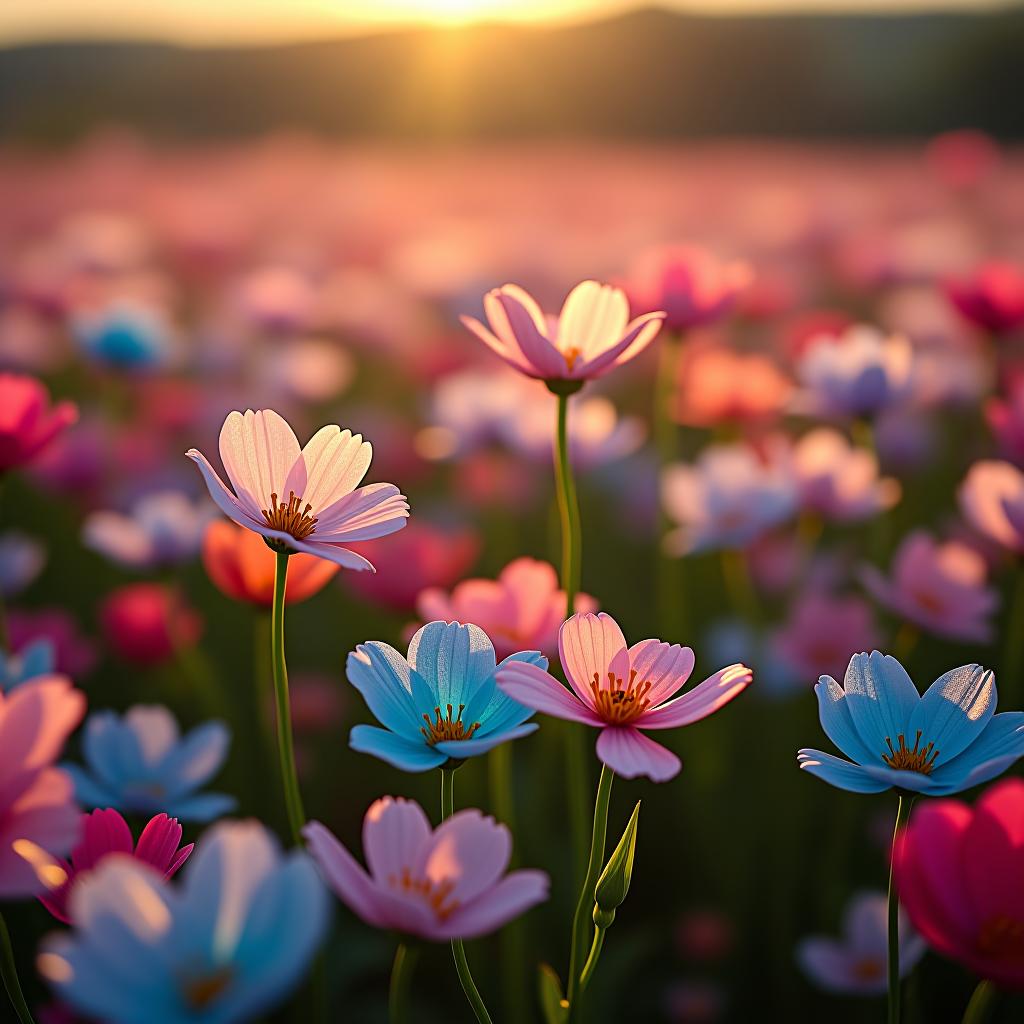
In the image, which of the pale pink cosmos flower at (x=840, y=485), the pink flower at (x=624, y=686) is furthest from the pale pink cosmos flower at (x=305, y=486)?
the pale pink cosmos flower at (x=840, y=485)

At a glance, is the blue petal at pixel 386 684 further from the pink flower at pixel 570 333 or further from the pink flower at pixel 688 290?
the pink flower at pixel 688 290

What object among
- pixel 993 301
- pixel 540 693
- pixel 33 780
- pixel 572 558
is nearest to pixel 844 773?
pixel 540 693

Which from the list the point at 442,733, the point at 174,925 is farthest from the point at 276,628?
the point at 174,925

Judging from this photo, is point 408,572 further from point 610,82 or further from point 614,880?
point 610,82

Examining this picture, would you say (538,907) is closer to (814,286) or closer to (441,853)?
(441,853)

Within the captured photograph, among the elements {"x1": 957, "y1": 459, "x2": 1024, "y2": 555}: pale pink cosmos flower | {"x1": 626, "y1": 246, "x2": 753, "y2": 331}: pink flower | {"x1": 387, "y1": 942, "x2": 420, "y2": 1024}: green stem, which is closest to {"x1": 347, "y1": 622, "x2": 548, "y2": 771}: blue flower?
{"x1": 387, "y1": 942, "x2": 420, "y2": 1024}: green stem
